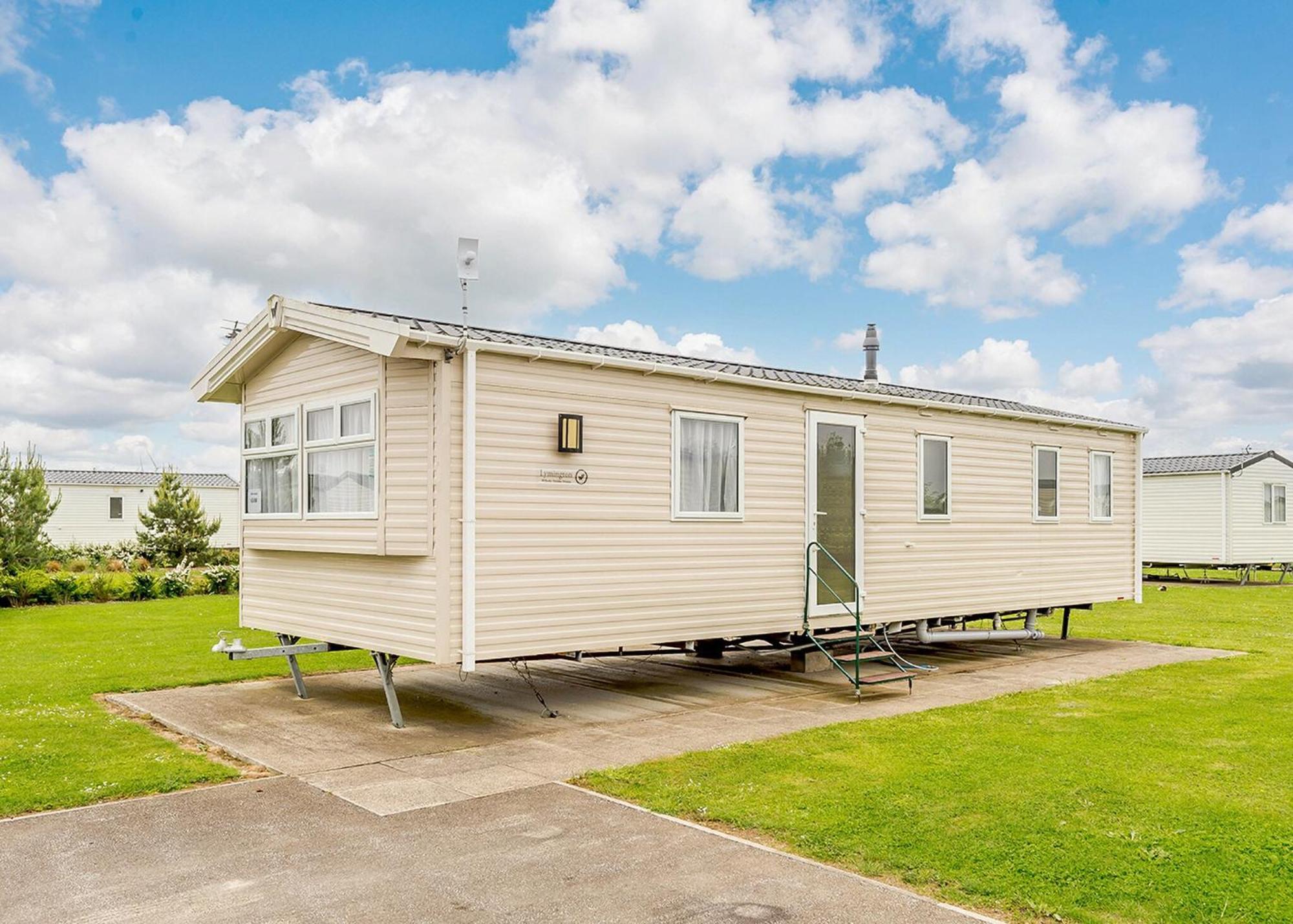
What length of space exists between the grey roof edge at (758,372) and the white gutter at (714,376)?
16mm

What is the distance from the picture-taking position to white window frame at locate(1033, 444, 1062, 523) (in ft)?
40.2

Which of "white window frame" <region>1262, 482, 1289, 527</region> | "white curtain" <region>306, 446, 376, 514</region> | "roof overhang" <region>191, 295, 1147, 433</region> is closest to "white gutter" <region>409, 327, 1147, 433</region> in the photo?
"roof overhang" <region>191, 295, 1147, 433</region>

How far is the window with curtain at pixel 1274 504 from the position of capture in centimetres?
2667

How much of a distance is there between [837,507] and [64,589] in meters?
16.0

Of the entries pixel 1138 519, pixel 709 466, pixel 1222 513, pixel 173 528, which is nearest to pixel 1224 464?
pixel 1222 513

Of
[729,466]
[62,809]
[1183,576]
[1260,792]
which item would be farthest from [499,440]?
[1183,576]

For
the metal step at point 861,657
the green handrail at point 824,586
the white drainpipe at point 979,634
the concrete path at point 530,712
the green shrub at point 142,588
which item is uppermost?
the green handrail at point 824,586

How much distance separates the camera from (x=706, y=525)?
29.2 feet

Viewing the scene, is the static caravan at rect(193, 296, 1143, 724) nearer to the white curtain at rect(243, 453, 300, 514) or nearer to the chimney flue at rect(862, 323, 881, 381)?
the white curtain at rect(243, 453, 300, 514)

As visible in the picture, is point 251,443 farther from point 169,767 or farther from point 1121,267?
point 1121,267

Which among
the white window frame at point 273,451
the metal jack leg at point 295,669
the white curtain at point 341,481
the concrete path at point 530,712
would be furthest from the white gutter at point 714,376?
the metal jack leg at point 295,669

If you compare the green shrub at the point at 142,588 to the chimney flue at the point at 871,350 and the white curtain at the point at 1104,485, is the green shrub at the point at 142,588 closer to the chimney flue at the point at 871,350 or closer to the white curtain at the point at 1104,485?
the chimney flue at the point at 871,350

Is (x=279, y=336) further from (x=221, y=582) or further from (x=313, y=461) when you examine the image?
(x=221, y=582)

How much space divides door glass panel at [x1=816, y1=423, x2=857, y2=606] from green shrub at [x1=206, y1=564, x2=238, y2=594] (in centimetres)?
1511
